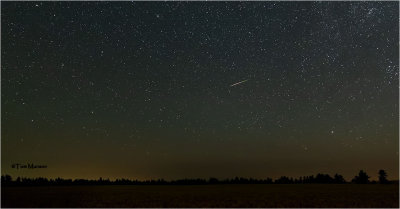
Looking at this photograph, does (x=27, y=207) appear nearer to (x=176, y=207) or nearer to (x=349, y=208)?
(x=176, y=207)

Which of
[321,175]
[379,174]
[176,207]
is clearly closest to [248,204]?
[176,207]

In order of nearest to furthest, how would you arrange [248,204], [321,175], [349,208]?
[349,208] → [248,204] → [321,175]

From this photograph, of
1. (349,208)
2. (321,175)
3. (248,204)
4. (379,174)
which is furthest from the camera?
(379,174)

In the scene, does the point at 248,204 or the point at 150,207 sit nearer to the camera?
the point at 150,207

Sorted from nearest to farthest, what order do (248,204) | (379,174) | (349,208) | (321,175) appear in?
(349,208)
(248,204)
(321,175)
(379,174)

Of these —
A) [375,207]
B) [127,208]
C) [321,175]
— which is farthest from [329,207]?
[321,175]

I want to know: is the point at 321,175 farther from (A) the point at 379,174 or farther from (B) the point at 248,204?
(B) the point at 248,204

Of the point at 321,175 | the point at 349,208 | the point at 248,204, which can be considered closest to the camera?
the point at 349,208

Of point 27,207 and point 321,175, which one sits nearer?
point 27,207
